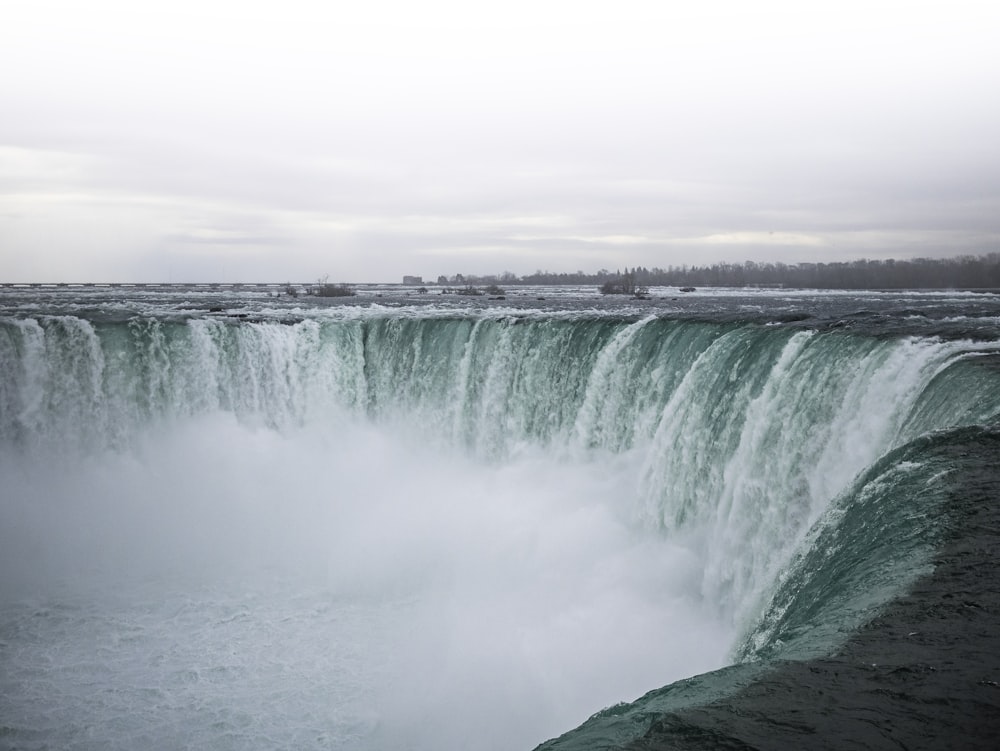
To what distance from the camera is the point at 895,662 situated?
4.00 metres

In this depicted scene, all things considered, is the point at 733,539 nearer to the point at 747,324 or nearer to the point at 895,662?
the point at 747,324

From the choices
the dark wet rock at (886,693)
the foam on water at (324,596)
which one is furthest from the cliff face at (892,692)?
the foam on water at (324,596)

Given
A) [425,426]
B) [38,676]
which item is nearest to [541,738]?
[38,676]

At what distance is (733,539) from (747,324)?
17.7ft

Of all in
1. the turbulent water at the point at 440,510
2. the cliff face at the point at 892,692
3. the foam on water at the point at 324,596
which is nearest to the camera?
the cliff face at the point at 892,692

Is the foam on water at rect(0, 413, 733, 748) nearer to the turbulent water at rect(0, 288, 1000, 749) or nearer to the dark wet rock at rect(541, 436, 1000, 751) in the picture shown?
the turbulent water at rect(0, 288, 1000, 749)

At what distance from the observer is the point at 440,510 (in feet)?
53.7

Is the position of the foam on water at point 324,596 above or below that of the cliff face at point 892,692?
below

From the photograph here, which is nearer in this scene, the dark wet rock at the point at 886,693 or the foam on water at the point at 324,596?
the dark wet rock at the point at 886,693

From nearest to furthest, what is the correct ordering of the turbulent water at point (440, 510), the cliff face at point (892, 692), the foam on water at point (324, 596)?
the cliff face at point (892, 692) < the turbulent water at point (440, 510) < the foam on water at point (324, 596)

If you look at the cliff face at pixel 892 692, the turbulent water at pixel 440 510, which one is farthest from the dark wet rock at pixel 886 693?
the turbulent water at pixel 440 510

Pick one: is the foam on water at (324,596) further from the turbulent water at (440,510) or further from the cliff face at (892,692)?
the cliff face at (892,692)

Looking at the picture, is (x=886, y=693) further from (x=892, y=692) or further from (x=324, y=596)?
(x=324, y=596)

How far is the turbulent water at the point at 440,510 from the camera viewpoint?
864 centimetres
